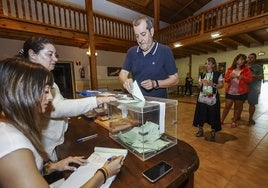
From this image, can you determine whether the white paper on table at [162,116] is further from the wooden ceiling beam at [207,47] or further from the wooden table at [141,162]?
the wooden ceiling beam at [207,47]

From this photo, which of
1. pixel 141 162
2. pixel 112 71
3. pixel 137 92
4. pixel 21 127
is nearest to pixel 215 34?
pixel 112 71

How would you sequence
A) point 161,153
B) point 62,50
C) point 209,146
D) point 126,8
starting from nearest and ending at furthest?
point 161,153
point 209,146
point 62,50
point 126,8

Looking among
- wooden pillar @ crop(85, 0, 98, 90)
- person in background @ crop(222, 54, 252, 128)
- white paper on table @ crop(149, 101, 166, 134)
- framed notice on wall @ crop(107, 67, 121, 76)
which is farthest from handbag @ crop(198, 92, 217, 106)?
framed notice on wall @ crop(107, 67, 121, 76)

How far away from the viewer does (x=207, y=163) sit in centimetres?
199

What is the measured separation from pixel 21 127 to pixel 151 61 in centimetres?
101

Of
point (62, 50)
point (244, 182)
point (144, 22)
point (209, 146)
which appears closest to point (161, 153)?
point (144, 22)

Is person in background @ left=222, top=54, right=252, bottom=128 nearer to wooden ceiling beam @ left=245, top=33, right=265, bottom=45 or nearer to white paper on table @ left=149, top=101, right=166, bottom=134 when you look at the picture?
white paper on table @ left=149, top=101, right=166, bottom=134

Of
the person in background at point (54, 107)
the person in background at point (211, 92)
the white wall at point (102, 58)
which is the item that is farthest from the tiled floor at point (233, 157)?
the white wall at point (102, 58)

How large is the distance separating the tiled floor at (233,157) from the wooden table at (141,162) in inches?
42.5

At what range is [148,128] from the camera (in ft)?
2.96

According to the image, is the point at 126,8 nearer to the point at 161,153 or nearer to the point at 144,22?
A: the point at 144,22

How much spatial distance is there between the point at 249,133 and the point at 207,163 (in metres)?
1.57

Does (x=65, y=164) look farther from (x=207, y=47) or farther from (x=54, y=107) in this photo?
Result: (x=207, y=47)

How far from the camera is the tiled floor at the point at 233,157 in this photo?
5.44 feet
